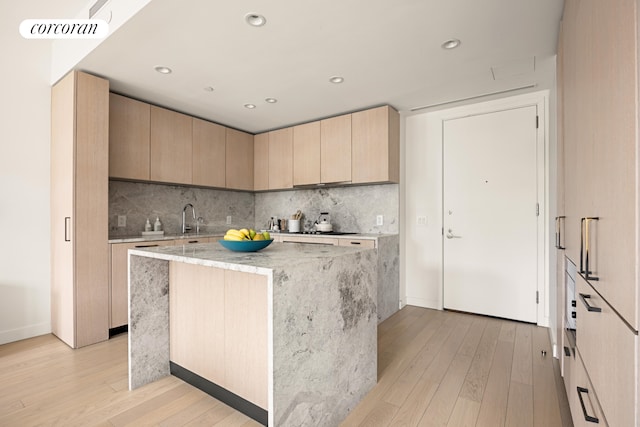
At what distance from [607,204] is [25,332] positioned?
13.7ft

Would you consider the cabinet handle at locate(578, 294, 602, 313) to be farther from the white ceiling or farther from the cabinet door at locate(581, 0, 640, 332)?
the white ceiling

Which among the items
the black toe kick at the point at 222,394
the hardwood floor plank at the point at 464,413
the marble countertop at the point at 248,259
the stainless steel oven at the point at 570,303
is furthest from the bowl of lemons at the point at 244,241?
the stainless steel oven at the point at 570,303

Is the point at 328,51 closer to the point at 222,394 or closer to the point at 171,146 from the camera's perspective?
the point at 171,146

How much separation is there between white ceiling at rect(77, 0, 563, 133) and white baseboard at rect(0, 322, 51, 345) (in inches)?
93.8

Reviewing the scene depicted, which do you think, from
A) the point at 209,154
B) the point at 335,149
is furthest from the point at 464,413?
the point at 209,154

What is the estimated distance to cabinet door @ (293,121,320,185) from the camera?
13.0 ft

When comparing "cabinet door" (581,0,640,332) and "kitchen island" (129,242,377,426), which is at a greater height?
"cabinet door" (581,0,640,332)

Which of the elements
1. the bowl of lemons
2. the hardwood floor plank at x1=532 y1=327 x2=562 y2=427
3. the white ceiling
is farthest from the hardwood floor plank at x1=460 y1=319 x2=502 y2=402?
the white ceiling

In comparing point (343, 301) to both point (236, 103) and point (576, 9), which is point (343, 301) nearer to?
point (576, 9)

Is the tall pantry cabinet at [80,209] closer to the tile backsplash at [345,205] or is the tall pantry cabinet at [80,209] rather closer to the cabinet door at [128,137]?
the cabinet door at [128,137]

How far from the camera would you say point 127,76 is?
2.74 meters

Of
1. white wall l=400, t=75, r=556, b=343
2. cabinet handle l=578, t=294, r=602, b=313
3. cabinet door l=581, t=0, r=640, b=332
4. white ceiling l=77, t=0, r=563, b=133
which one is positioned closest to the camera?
cabinet door l=581, t=0, r=640, b=332

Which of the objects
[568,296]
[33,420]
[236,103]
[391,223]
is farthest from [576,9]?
[33,420]

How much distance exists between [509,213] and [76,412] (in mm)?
3889
